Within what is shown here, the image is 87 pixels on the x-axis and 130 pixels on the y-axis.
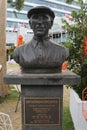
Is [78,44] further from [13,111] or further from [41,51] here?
Answer: [41,51]

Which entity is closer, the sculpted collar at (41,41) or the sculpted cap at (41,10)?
the sculpted cap at (41,10)

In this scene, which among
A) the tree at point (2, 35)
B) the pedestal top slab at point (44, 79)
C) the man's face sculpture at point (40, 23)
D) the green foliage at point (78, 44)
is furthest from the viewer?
the tree at point (2, 35)

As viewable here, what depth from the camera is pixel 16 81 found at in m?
4.12

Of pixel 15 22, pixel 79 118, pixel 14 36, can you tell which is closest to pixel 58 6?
pixel 15 22

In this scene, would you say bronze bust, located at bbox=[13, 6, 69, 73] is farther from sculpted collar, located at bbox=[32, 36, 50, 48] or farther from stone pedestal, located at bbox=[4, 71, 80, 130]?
stone pedestal, located at bbox=[4, 71, 80, 130]

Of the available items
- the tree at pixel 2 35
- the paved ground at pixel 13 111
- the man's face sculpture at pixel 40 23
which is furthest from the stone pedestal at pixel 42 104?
the tree at pixel 2 35

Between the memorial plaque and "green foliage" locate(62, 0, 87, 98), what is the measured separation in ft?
11.4

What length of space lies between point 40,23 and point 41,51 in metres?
0.41

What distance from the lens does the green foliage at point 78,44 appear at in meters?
7.76

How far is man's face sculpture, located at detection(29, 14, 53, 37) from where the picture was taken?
4215 mm

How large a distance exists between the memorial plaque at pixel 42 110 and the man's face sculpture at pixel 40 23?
3.08ft

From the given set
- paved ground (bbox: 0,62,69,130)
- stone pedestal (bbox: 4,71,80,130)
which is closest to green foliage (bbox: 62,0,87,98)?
paved ground (bbox: 0,62,69,130)

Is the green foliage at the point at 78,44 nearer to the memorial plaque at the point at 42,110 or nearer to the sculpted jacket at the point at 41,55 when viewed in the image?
the sculpted jacket at the point at 41,55

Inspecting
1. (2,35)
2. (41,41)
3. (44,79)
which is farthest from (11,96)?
(44,79)
